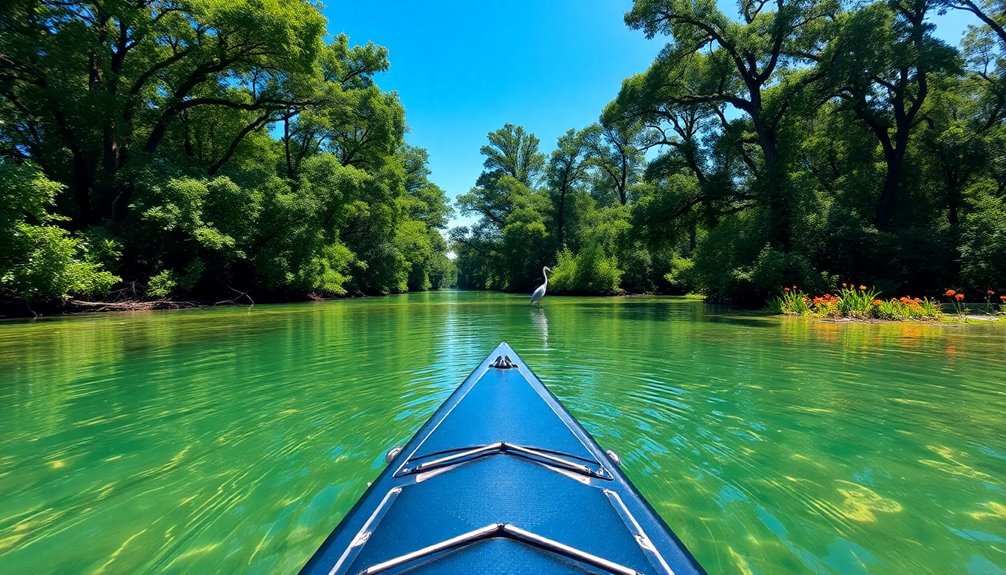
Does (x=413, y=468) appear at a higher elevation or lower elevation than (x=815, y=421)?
higher

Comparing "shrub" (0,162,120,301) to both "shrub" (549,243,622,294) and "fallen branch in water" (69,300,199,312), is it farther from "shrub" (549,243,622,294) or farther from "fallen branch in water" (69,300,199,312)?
"shrub" (549,243,622,294)

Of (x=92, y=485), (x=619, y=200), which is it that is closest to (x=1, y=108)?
(x=92, y=485)

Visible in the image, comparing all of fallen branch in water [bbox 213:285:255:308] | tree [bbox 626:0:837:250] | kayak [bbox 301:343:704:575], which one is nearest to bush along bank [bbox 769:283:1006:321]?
tree [bbox 626:0:837:250]

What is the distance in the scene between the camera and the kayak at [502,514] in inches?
41.6

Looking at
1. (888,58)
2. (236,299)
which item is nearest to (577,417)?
(888,58)

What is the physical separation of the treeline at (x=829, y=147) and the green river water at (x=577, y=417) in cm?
901

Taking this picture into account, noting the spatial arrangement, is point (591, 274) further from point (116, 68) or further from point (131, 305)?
point (116, 68)

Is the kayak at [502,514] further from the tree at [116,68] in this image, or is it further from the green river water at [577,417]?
the tree at [116,68]

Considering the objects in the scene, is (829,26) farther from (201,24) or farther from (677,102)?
(201,24)

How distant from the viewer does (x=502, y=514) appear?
1.28m

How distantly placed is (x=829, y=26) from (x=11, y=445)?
2233cm

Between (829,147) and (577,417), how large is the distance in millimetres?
23935

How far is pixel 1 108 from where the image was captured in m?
Result: 13.7

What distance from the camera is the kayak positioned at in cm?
106
